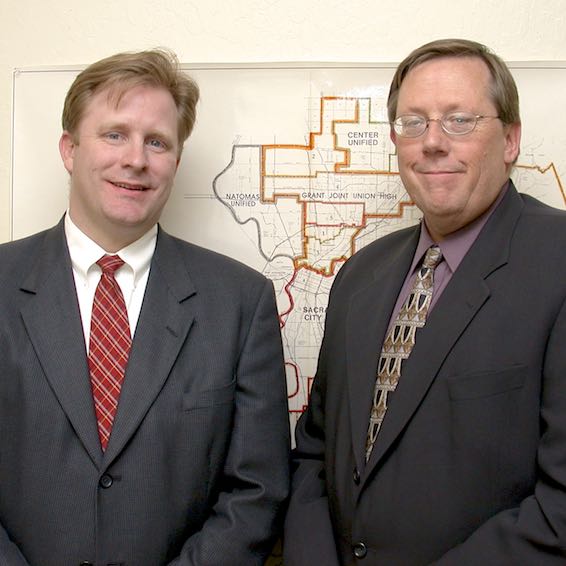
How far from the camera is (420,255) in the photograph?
1.59m

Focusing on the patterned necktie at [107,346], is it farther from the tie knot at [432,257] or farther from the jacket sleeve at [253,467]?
the tie knot at [432,257]

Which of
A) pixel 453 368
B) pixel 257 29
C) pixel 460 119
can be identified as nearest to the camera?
pixel 453 368

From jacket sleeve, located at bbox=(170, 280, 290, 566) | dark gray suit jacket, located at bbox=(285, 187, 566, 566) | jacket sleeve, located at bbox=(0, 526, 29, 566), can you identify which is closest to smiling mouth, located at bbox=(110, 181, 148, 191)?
jacket sleeve, located at bbox=(170, 280, 290, 566)

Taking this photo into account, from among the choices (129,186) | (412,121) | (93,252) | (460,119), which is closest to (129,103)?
(129,186)

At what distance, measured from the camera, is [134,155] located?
1.62 m

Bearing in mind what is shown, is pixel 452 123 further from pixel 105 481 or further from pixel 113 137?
pixel 105 481

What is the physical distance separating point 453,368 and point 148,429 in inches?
26.8

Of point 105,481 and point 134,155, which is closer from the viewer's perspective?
point 105,481

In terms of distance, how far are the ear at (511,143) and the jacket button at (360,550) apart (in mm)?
890

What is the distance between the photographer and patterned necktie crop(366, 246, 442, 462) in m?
1.49

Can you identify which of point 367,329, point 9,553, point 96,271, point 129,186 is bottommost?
point 9,553

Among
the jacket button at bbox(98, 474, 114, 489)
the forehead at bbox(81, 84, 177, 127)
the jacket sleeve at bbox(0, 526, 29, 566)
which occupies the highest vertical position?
the forehead at bbox(81, 84, 177, 127)

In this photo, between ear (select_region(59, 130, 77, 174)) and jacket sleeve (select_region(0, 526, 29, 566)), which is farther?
ear (select_region(59, 130, 77, 174))

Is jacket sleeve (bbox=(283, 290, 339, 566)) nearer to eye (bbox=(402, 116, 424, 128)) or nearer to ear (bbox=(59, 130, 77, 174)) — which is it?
eye (bbox=(402, 116, 424, 128))
